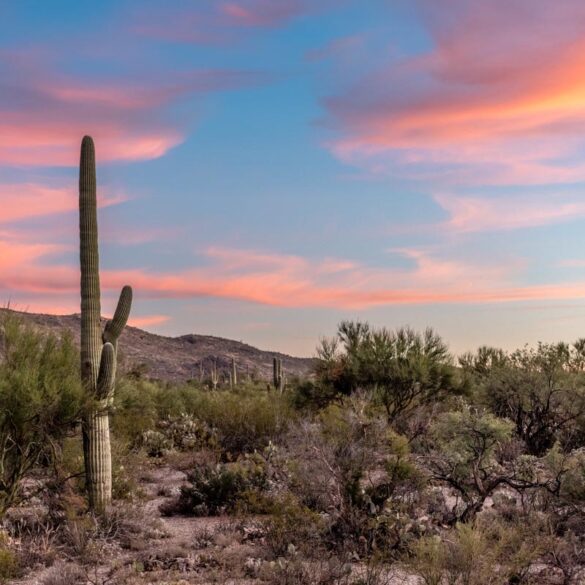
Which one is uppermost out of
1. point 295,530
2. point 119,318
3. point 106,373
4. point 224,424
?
point 119,318

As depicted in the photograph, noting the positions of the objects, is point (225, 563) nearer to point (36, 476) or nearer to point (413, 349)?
point (36, 476)

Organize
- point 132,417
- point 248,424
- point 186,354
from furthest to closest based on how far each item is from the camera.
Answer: point 186,354 → point 132,417 → point 248,424

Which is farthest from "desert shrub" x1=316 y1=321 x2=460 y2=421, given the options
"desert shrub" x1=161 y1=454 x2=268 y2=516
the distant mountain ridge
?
the distant mountain ridge

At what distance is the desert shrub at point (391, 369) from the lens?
25.4 m

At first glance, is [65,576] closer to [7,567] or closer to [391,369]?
[7,567]

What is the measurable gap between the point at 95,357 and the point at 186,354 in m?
67.1

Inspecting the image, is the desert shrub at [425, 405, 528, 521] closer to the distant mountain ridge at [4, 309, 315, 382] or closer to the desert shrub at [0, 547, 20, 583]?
the desert shrub at [0, 547, 20, 583]

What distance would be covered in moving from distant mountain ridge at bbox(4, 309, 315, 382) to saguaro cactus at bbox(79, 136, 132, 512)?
4910cm

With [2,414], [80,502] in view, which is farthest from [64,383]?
[80,502]

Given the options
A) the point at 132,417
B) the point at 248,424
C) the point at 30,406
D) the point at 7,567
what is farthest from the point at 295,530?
the point at 132,417

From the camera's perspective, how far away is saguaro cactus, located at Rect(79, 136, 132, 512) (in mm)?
13336

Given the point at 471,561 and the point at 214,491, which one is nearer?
the point at 471,561

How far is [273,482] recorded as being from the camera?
49.0 ft

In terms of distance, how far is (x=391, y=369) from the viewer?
2539 centimetres
